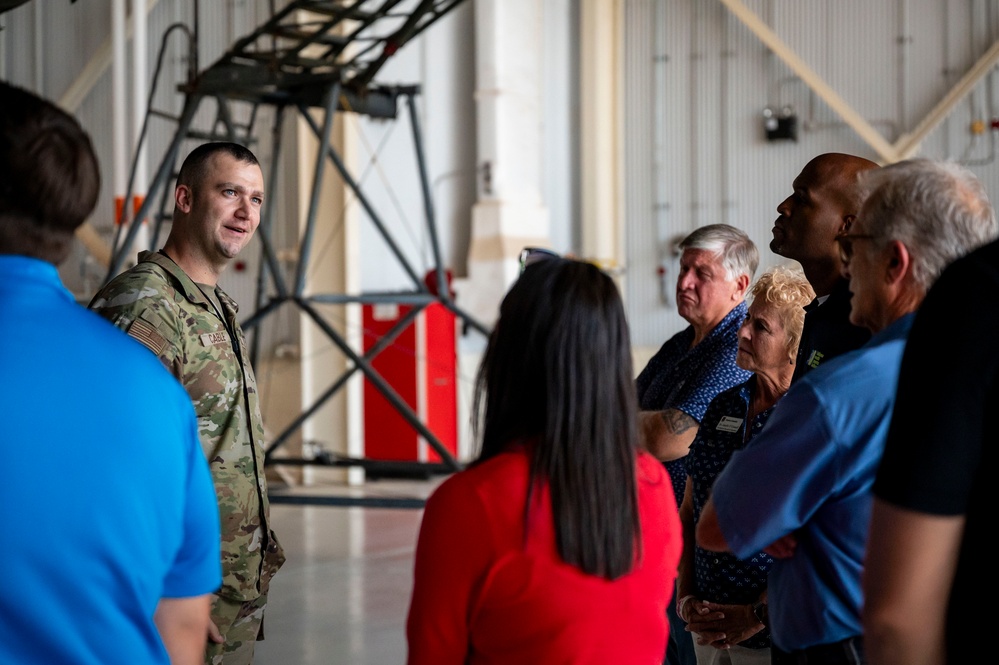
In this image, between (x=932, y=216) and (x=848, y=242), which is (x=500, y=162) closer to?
(x=848, y=242)

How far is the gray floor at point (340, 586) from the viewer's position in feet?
18.5

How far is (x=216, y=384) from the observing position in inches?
116

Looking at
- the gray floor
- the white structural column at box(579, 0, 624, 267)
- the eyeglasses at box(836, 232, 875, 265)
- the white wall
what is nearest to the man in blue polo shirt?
the eyeglasses at box(836, 232, 875, 265)

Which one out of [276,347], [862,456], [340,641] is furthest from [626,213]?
[862,456]

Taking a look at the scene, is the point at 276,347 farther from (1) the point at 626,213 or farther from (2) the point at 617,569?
(2) the point at 617,569

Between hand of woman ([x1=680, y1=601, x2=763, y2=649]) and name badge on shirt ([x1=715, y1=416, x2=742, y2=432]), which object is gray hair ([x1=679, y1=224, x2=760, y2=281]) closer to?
name badge on shirt ([x1=715, y1=416, x2=742, y2=432])

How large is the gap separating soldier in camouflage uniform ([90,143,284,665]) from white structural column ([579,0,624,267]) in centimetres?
976

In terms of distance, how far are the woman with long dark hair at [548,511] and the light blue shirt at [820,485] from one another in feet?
0.83

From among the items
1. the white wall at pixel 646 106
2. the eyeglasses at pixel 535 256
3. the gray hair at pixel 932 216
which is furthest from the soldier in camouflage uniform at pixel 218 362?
the white wall at pixel 646 106

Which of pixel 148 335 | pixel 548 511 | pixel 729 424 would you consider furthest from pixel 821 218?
pixel 148 335

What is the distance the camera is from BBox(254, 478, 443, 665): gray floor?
18.5 feet

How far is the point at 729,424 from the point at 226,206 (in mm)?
1588

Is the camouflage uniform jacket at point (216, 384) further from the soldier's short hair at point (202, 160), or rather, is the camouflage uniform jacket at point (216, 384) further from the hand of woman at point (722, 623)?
the hand of woman at point (722, 623)

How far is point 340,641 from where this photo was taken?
5777 mm
